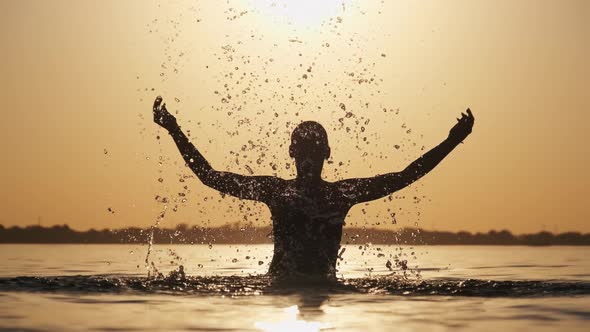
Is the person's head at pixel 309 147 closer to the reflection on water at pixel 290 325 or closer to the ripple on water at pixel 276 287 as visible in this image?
the ripple on water at pixel 276 287

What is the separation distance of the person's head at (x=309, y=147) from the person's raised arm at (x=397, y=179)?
2.14 feet

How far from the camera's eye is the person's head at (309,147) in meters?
15.8

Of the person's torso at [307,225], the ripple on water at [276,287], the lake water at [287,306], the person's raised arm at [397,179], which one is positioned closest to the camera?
the lake water at [287,306]

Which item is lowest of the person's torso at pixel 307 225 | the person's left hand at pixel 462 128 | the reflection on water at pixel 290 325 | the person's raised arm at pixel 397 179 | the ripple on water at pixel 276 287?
the reflection on water at pixel 290 325

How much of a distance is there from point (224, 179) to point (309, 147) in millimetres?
1447

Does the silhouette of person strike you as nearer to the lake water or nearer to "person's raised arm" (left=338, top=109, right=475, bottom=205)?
"person's raised arm" (left=338, top=109, right=475, bottom=205)

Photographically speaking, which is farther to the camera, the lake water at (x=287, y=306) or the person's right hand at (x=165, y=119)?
the person's right hand at (x=165, y=119)

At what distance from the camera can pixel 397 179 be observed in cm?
1622

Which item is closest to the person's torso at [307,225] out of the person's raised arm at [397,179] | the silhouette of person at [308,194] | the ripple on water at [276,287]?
the silhouette of person at [308,194]

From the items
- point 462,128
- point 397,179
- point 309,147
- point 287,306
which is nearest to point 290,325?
point 287,306

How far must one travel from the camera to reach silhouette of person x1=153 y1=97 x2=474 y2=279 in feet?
53.4

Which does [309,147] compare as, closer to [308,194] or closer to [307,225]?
[308,194]

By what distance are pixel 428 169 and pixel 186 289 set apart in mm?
4809

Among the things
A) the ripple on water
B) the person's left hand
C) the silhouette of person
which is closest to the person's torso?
the silhouette of person
